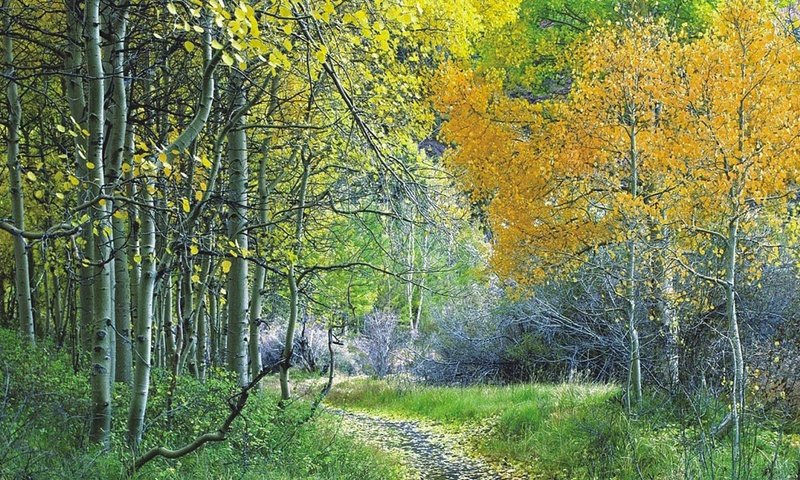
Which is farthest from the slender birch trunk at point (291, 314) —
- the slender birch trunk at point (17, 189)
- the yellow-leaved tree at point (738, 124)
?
the yellow-leaved tree at point (738, 124)

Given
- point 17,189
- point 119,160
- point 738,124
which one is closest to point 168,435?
A: point 119,160

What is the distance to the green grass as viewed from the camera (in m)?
6.66

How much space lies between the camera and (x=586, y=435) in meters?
8.07

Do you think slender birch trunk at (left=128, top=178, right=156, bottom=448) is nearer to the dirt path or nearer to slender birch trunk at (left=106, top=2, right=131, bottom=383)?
slender birch trunk at (left=106, top=2, right=131, bottom=383)

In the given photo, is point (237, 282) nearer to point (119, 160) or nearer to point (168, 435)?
point (168, 435)

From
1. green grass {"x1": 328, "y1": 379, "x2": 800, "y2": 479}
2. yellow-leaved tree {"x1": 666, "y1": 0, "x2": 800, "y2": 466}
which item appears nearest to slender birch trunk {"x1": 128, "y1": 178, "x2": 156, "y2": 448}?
green grass {"x1": 328, "y1": 379, "x2": 800, "y2": 479}

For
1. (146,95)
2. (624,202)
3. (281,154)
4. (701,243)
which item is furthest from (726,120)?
(146,95)

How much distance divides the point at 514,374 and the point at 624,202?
25.9ft

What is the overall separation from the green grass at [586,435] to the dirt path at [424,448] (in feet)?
1.19

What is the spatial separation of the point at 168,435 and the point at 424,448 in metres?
5.38

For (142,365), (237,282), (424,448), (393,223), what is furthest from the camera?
(424,448)

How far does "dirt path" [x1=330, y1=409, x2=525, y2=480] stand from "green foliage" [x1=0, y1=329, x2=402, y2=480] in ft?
3.99

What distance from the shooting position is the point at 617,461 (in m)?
7.43

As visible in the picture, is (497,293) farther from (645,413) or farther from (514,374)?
(645,413)
